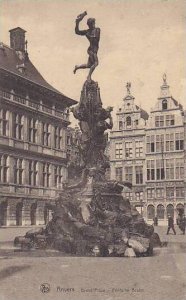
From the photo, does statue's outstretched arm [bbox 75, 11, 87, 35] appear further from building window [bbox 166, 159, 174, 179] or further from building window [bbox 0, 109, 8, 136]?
building window [bbox 166, 159, 174, 179]

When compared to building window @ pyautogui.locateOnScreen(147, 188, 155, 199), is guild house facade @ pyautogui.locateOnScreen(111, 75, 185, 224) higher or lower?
higher

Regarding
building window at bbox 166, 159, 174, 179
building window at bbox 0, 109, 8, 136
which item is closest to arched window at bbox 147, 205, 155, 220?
building window at bbox 166, 159, 174, 179

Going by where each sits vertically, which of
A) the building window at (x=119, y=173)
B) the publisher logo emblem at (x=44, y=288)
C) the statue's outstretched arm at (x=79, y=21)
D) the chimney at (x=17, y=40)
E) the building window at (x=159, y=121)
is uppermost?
the chimney at (x=17, y=40)

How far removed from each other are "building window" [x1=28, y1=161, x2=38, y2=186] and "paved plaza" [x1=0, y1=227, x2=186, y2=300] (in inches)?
879

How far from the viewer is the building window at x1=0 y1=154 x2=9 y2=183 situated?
103ft

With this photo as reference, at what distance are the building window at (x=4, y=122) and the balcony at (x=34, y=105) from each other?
905 mm

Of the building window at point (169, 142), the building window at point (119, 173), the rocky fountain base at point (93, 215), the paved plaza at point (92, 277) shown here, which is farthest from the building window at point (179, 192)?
the paved plaza at point (92, 277)

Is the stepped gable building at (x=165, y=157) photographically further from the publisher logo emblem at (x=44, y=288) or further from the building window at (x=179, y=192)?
the publisher logo emblem at (x=44, y=288)

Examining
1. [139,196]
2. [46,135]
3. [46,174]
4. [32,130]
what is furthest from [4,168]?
[139,196]

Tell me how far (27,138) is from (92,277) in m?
25.9

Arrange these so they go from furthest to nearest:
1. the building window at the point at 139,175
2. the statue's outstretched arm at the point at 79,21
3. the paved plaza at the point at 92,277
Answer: the building window at the point at 139,175
the statue's outstretched arm at the point at 79,21
the paved plaza at the point at 92,277

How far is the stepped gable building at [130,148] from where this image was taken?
2003 inches

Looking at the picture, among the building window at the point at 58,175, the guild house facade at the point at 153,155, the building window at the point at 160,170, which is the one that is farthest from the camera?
the building window at the point at 160,170

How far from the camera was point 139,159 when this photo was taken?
51406 mm
